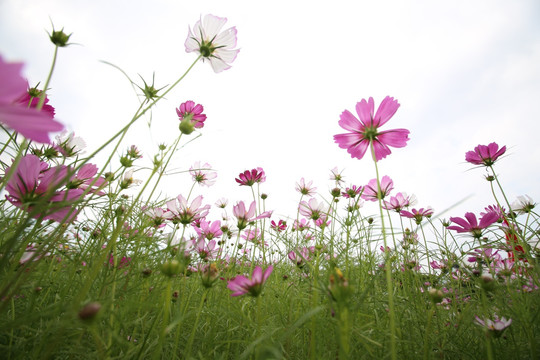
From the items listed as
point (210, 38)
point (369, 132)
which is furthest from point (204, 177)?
point (369, 132)

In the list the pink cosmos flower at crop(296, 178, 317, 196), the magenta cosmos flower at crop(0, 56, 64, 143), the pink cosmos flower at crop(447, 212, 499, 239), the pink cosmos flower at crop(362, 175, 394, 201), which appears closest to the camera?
the magenta cosmos flower at crop(0, 56, 64, 143)

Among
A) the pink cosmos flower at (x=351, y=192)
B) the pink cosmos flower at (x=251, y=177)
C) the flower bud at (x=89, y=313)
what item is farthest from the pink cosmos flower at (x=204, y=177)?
the flower bud at (x=89, y=313)

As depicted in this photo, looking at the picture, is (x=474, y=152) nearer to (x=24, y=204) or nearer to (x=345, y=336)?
(x=345, y=336)

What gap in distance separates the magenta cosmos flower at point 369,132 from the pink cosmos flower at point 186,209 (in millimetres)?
485

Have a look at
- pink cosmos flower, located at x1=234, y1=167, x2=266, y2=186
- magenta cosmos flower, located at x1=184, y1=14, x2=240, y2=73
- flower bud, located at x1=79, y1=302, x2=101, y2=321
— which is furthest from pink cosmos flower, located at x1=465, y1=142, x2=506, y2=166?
flower bud, located at x1=79, y1=302, x2=101, y2=321

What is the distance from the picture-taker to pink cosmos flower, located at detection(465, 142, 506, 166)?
1.11 m

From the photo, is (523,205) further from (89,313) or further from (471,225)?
(89,313)

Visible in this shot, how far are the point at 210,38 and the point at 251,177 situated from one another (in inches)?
25.6

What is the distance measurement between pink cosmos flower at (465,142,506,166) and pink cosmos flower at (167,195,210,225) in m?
1.16

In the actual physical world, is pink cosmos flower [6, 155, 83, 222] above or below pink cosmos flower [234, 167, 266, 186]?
below

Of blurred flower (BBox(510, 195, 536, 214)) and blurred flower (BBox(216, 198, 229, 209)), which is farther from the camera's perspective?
blurred flower (BBox(216, 198, 229, 209))

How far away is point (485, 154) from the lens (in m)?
1.14

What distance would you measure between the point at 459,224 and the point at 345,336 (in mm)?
800

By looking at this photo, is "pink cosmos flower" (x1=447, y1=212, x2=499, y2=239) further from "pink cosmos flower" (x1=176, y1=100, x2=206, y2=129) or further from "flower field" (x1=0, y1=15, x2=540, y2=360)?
"pink cosmos flower" (x1=176, y1=100, x2=206, y2=129)
